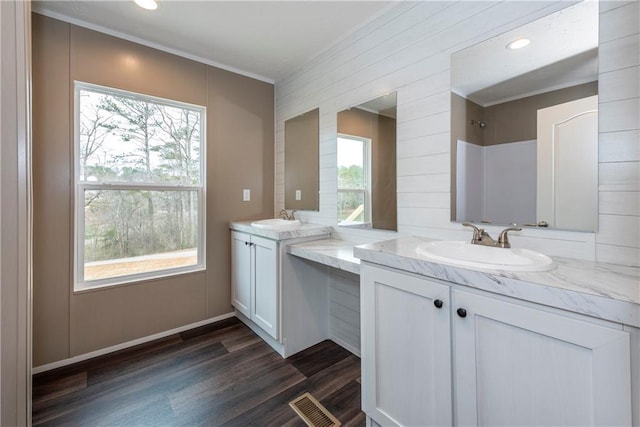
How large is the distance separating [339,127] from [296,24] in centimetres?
81

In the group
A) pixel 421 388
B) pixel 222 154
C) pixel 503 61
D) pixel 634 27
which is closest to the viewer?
pixel 634 27

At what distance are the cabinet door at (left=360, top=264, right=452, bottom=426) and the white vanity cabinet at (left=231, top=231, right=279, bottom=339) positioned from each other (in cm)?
87

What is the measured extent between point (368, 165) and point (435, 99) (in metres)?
0.63

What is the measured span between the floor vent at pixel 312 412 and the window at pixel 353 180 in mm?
1211

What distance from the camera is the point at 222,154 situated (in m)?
2.62

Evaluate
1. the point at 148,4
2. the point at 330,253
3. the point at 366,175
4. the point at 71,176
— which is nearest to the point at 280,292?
the point at 330,253

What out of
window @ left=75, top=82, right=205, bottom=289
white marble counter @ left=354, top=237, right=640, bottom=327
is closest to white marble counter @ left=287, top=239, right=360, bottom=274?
white marble counter @ left=354, top=237, right=640, bottom=327

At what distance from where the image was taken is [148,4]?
70.4 inches

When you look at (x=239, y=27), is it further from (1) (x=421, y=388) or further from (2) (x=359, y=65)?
(1) (x=421, y=388)

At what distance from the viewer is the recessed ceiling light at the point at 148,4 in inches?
69.2

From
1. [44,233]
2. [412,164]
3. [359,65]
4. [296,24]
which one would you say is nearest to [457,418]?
[412,164]

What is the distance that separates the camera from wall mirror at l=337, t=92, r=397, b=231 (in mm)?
1848

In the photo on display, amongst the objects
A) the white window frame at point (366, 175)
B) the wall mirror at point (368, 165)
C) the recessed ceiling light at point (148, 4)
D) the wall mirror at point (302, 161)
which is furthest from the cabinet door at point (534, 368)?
the recessed ceiling light at point (148, 4)

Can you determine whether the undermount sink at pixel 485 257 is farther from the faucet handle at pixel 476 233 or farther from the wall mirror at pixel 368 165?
the wall mirror at pixel 368 165
